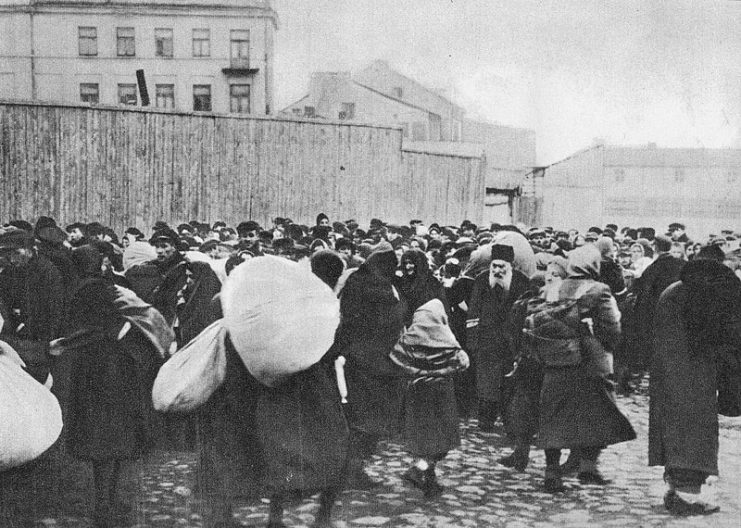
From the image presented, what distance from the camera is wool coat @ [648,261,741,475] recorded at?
262 inches

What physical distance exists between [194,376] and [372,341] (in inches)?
102

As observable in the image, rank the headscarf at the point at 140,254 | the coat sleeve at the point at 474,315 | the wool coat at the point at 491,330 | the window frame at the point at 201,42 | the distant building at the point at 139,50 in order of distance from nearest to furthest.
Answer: the wool coat at the point at 491,330, the coat sleeve at the point at 474,315, the headscarf at the point at 140,254, the distant building at the point at 139,50, the window frame at the point at 201,42

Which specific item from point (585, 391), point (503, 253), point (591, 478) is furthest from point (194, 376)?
point (503, 253)

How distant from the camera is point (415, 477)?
24.0 ft

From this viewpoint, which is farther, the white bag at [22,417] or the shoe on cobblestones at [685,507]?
the shoe on cobblestones at [685,507]

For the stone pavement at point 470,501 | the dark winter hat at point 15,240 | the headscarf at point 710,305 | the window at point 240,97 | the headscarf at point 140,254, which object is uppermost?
the window at point 240,97

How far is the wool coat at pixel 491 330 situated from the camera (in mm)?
9250

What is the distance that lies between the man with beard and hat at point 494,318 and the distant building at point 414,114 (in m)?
32.6

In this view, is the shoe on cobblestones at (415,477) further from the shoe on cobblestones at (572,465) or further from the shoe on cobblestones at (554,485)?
the shoe on cobblestones at (572,465)

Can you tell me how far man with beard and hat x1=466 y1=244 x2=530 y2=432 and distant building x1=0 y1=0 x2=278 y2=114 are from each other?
35.1 m

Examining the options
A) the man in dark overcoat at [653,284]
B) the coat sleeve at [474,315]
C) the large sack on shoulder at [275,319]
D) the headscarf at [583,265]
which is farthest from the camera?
the man in dark overcoat at [653,284]

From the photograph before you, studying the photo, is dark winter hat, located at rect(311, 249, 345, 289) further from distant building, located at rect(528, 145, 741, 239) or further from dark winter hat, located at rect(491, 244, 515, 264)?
distant building, located at rect(528, 145, 741, 239)

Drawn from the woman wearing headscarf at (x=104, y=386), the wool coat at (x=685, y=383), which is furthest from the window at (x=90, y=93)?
the wool coat at (x=685, y=383)

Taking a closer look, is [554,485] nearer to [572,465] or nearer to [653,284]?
[572,465]
